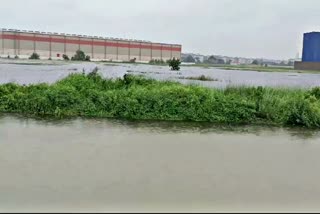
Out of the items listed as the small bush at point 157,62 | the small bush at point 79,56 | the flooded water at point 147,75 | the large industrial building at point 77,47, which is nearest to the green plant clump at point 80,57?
the small bush at point 79,56

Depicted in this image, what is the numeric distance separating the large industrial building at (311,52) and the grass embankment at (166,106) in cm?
7302

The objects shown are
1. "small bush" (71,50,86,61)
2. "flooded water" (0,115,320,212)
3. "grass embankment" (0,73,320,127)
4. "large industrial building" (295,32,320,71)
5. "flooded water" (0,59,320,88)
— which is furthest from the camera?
"small bush" (71,50,86,61)

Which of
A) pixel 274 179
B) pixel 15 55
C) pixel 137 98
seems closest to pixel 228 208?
pixel 274 179

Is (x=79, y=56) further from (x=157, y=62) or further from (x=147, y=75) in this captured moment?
(x=147, y=75)

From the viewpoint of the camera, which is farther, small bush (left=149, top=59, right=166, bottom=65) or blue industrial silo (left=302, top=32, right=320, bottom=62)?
small bush (left=149, top=59, right=166, bottom=65)

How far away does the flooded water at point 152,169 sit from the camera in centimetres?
475

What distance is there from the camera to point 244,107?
40.3 ft

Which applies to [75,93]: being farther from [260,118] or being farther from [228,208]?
[228,208]

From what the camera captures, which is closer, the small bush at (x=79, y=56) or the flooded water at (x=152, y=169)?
the flooded water at (x=152, y=169)

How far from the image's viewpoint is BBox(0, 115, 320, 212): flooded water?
4.75 m

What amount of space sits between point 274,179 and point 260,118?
6.69m

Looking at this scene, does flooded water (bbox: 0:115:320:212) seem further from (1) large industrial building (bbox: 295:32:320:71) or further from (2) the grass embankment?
(1) large industrial building (bbox: 295:32:320:71)

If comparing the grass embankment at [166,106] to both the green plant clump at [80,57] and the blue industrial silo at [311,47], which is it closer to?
the blue industrial silo at [311,47]

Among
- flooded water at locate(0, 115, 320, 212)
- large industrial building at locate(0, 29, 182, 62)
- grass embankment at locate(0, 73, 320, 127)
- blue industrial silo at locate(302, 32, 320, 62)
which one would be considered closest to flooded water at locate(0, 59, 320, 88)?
grass embankment at locate(0, 73, 320, 127)
